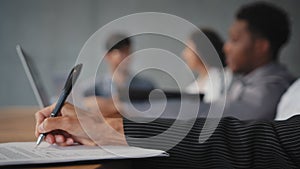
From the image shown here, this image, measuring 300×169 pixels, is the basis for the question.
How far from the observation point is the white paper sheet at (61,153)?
2.27 feet

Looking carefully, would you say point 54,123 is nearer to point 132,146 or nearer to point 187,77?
point 132,146

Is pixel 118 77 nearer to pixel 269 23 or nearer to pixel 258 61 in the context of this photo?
pixel 258 61

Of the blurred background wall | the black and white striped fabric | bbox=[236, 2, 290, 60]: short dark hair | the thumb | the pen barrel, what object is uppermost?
the blurred background wall

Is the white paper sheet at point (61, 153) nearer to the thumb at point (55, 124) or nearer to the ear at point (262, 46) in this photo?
the thumb at point (55, 124)

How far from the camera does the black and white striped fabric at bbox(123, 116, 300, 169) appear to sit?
805mm

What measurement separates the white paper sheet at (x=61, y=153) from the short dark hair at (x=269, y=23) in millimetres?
1430

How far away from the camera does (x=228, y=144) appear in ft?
2.72

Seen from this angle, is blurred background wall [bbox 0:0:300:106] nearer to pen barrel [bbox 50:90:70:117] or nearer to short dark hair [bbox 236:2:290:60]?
short dark hair [bbox 236:2:290:60]

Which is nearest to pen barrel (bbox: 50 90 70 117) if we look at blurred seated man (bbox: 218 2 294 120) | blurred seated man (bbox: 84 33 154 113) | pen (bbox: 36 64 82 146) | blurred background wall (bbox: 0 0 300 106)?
pen (bbox: 36 64 82 146)

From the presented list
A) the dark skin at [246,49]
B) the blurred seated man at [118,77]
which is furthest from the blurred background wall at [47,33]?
the dark skin at [246,49]

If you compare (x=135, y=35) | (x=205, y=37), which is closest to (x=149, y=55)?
(x=135, y=35)

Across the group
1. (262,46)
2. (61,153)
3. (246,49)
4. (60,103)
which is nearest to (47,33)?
(246,49)

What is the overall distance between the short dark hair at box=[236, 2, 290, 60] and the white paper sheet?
1.43 metres

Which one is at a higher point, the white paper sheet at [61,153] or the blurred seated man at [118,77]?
the blurred seated man at [118,77]
